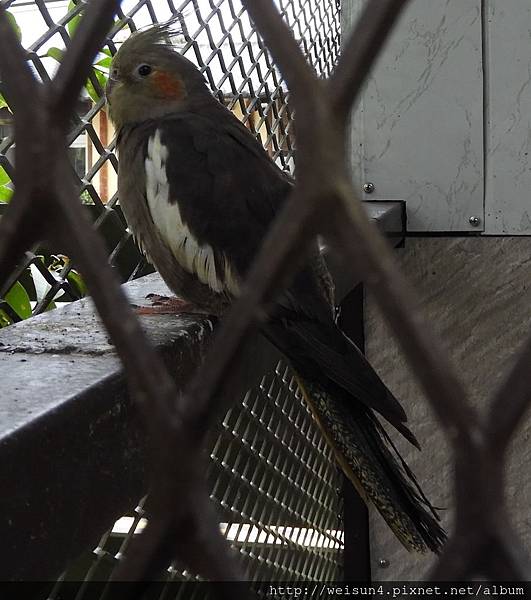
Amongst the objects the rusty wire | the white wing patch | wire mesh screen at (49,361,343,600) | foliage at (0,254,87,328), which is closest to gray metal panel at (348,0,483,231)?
wire mesh screen at (49,361,343,600)

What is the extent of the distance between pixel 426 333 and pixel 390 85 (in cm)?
168

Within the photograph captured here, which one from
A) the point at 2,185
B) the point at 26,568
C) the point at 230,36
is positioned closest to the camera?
the point at 26,568

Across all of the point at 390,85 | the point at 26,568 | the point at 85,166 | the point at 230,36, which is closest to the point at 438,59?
A: the point at 390,85

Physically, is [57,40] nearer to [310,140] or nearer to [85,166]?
[85,166]

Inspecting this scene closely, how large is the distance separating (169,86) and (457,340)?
3.27ft

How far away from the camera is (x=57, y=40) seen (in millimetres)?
971

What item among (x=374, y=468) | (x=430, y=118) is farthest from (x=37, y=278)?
(x=430, y=118)

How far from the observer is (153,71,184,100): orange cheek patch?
4.35 feet

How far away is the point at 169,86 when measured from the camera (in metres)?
1.33

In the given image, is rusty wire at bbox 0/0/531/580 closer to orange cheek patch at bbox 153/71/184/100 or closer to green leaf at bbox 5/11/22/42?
green leaf at bbox 5/11/22/42

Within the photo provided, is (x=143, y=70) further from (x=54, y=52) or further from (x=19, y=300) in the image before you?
(x=19, y=300)

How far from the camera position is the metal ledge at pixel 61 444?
440 mm

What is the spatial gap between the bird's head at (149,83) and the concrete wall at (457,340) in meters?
0.77

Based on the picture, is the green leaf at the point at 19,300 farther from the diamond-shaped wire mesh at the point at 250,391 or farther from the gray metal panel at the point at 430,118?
the gray metal panel at the point at 430,118
